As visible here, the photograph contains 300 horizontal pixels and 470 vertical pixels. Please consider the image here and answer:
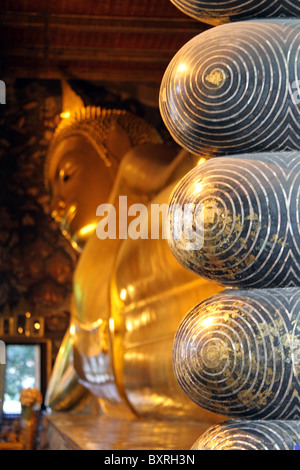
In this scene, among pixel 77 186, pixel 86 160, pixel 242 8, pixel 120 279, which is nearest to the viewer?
pixel 242 8

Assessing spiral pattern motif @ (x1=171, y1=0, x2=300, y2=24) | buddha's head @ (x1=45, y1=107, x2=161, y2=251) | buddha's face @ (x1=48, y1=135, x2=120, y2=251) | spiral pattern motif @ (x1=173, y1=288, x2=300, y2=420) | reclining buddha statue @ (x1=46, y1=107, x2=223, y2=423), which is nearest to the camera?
spiral pattern motif @ (x1=173, y1=288, x2=300, y2=420)

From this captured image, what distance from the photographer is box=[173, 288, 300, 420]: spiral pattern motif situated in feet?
2.67

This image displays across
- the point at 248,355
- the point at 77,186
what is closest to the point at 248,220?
the point at 248,355

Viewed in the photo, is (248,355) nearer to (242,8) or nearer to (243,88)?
(243,88)

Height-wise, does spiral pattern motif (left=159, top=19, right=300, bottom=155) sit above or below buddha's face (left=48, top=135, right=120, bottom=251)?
below

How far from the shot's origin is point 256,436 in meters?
0.83

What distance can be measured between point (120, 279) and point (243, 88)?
6.25 feet

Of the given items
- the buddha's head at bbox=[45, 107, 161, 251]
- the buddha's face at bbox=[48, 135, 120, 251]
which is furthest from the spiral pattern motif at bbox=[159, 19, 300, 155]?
the buddha's face at bbox=[48, 135, 120, 251]

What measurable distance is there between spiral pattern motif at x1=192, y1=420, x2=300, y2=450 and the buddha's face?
2.85 m

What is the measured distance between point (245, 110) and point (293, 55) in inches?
3.2

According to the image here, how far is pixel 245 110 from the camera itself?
2.88 feet

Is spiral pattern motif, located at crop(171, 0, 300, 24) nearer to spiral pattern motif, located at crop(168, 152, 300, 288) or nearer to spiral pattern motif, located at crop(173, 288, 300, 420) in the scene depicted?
spiral pattern motif, located at crop(168, 152, 300, 288)

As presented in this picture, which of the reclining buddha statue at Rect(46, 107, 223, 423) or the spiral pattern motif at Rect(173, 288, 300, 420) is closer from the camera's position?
the spiral pattern motif at Rect(173, 288, 300, 420)
